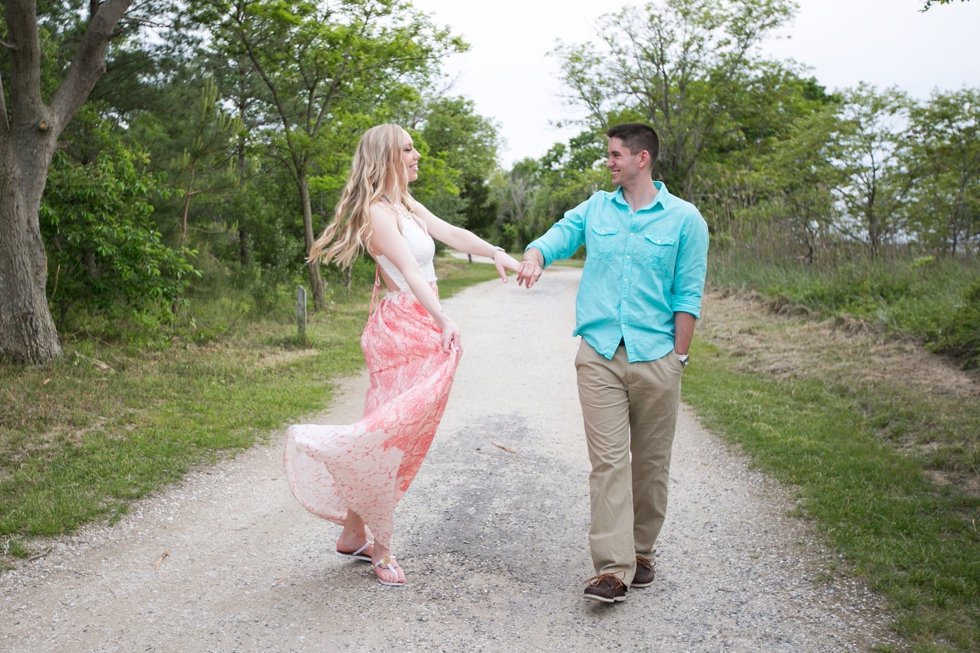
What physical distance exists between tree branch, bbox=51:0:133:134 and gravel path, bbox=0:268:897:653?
523 cm

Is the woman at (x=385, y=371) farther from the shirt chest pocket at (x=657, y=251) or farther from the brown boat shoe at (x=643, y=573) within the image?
the brown boat shoe at (x=643, y=573)

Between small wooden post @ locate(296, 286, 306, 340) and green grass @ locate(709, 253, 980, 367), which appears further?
small wooden post @ locate(296, 286, 306, 340)

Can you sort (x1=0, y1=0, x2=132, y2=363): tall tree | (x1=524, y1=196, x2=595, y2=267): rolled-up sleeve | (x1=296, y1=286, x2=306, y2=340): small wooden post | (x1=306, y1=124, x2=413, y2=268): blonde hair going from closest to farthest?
(x1=306, y1=124, x2=413, y2=268): blonde hair
(x1=524, y1=196, x2=595, y2=267): rolled-up sleeve
(x1=0, y1=0, x2=132, y2=363): tall tree
(x1=296, y1=286, x2=306, y2=340): small wooden post

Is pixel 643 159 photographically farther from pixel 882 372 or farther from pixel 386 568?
pixel 882 372

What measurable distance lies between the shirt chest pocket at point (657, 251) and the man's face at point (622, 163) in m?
0.31

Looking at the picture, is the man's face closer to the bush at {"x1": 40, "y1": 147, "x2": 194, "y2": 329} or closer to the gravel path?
the gravel path

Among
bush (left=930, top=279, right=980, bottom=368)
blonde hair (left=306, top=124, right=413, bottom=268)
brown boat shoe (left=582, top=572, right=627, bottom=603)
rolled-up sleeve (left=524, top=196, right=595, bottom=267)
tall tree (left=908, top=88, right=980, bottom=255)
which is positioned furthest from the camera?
tall tree (left=908, top=88, right=980, bottom=255)

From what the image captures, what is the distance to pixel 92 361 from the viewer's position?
918cm

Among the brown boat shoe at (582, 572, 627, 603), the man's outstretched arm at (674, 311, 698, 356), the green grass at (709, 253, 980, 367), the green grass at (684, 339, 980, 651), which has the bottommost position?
the green grass at (684, 339, 980, 651)

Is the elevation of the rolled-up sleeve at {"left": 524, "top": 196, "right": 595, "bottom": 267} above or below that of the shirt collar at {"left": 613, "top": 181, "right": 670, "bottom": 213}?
below

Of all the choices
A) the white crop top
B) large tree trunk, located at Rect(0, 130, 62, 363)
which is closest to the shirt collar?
the white crop top

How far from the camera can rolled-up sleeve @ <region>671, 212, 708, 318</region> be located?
396 centimetres

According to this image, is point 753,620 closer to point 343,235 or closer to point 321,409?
point 343,235

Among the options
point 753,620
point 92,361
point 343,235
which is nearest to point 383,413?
point 343,235
